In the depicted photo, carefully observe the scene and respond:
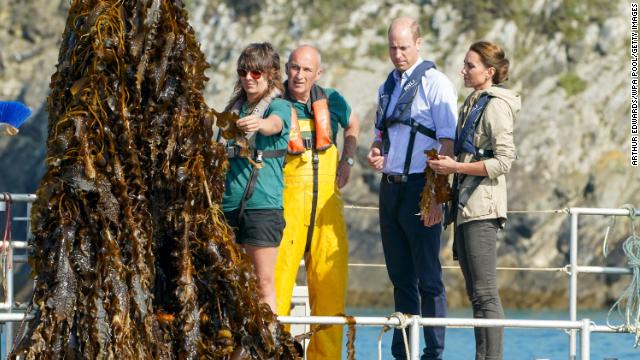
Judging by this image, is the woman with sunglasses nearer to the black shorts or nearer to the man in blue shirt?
the black shorts

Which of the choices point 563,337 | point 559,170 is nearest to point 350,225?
point 559,170

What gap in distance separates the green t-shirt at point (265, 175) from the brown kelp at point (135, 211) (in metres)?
1.13

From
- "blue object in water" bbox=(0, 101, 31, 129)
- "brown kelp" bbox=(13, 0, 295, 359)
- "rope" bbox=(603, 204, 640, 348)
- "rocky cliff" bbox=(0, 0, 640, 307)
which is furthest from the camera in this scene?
"rocky cliff" bbox=(0, 0, 640, 307)

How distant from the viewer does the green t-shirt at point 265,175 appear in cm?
778

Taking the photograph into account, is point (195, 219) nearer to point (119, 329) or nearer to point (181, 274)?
point (181, 274)

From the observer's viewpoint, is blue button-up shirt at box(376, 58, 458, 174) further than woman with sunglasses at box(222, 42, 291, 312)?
Yes

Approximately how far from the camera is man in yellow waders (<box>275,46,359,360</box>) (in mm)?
8312

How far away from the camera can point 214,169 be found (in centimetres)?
659

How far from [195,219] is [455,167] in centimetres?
197

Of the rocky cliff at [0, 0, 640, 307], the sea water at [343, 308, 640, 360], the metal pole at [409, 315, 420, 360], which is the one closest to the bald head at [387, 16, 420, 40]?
the metal pole at [409, 315, 420, 360]

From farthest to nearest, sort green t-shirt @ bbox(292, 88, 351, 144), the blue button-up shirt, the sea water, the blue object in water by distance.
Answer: the sea water → green t-shirt @ bbox(292, 88, 351, 144) → the blue button-up shirt → the blue object in water

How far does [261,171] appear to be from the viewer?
7828 millimetres

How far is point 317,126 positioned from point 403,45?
732 mm

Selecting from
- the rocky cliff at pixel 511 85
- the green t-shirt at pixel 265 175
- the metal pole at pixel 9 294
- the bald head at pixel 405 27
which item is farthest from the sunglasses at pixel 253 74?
the rocky cliff at pixel 511 85
